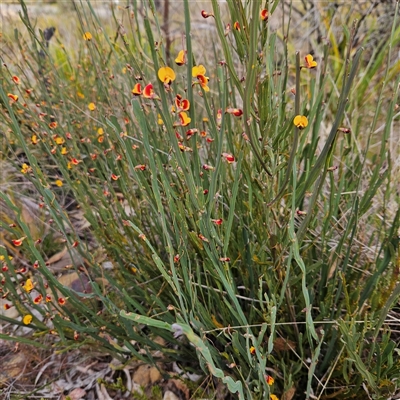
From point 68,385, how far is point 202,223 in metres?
0.74

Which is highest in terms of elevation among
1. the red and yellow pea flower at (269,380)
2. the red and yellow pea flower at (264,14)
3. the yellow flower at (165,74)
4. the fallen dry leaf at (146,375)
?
the red and yellow pea flower at (264,14)

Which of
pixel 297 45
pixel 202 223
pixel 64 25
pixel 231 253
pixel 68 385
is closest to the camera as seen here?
pixel 202 223

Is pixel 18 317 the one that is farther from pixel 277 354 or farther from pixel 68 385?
pixel 277 354

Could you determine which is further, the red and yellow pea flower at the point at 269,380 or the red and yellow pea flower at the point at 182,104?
the red and yellow pea flower at the point at 269,380

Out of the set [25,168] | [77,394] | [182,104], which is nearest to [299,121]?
[182,104]

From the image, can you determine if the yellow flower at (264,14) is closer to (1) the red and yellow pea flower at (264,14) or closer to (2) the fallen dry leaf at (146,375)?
(1) the red and yellow pea flower at (264,14)

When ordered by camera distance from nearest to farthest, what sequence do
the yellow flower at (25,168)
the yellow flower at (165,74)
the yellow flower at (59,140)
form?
1. the yellow flower at (165,74)
2. the yellow flower at (25,168)
3. the yellow flower at (59,140)

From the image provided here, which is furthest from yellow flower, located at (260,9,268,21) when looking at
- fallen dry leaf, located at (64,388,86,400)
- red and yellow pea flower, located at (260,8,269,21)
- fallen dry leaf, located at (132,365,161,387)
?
fallen dry leaf, located at (64,388,86,400)

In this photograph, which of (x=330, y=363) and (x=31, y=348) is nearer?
(x=330, y=363)

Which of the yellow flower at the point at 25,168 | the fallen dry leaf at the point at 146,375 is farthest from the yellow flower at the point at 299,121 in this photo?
the fallen dry leaf at the point at 146,375

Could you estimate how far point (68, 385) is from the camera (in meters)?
1.10

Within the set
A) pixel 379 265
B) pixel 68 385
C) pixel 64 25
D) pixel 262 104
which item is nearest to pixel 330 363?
pixel 379 265

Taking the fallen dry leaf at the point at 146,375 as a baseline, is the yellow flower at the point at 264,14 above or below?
above

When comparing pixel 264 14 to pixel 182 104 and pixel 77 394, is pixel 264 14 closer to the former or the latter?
pixel 182 104
